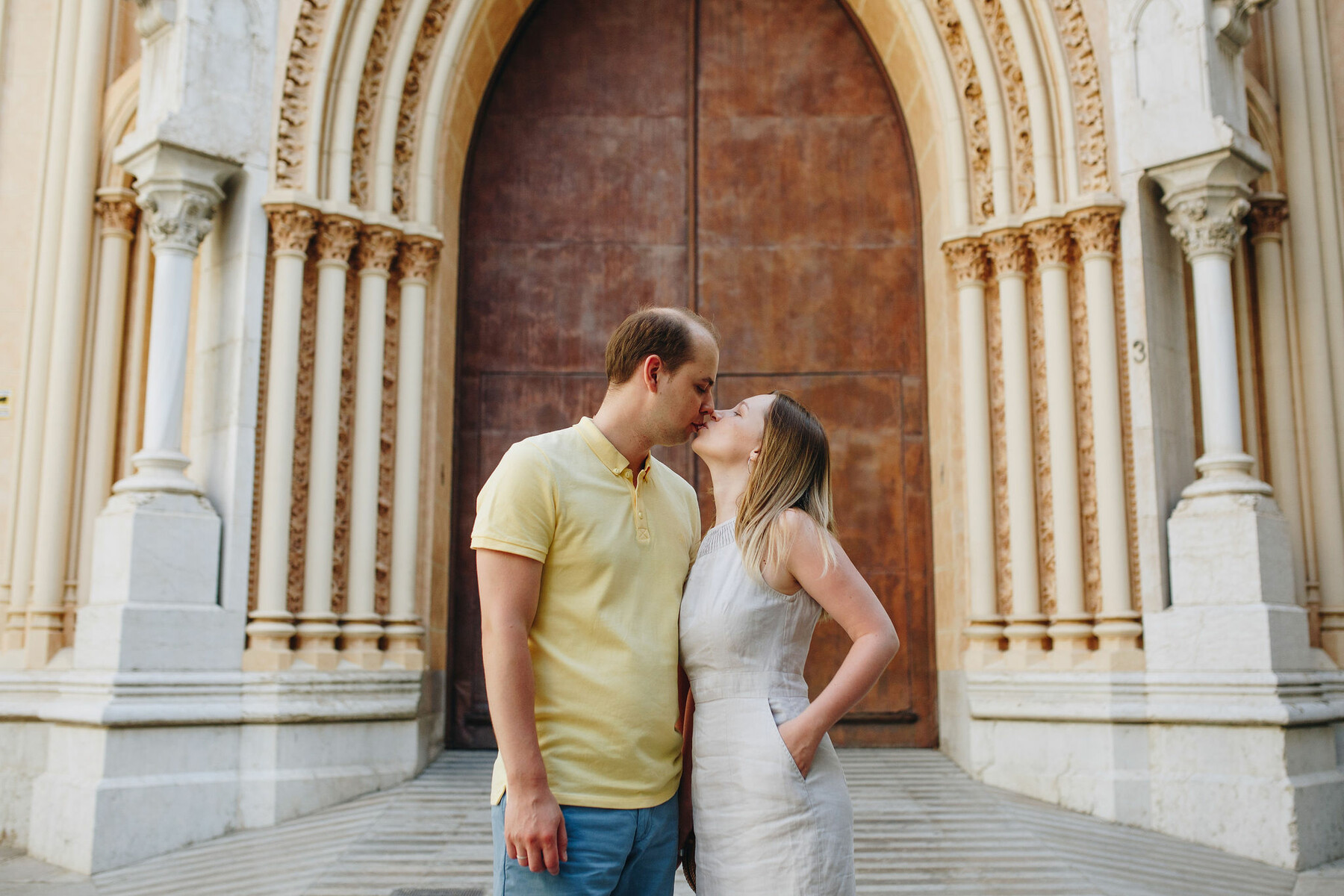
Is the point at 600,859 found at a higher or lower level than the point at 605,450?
lower

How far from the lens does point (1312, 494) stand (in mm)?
5742

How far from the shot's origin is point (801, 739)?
1901 mm

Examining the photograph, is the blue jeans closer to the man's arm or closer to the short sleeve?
the man's arm

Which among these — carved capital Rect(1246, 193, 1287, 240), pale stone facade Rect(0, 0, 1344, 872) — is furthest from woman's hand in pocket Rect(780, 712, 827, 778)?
carved capital Rect(1246, 193, 1287, 240)

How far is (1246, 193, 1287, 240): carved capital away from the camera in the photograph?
579 cm

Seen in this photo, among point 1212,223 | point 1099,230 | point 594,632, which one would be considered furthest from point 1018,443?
point 594,632

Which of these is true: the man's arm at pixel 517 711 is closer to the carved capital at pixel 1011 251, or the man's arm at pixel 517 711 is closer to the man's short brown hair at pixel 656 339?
the man's short brown hair at pixel 656 339

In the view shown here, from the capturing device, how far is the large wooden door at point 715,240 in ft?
21.4

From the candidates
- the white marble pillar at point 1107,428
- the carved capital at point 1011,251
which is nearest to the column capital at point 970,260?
the carved capital at point 1011,251

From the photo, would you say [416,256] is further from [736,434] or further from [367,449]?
[736,434]

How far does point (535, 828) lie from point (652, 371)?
30.6 inches

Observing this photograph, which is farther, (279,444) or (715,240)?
(715,240)

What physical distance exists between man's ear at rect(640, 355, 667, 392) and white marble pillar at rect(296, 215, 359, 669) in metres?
4.01

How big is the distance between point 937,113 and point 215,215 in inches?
→ 157
